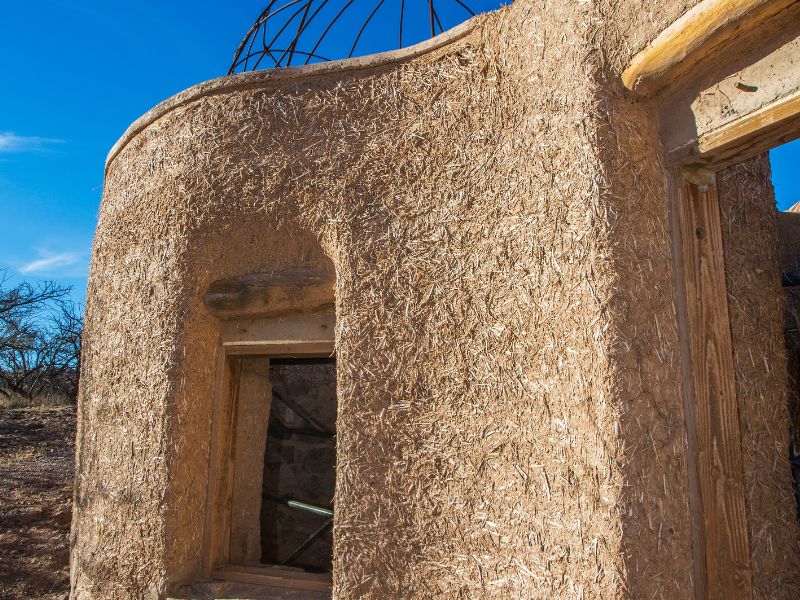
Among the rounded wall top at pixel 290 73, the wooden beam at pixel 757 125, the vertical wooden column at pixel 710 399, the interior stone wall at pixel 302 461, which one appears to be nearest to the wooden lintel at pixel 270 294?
the rounded wall top at pixel 290 73

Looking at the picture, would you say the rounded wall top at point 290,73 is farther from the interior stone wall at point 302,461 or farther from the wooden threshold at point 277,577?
the interior stone wall at point 302,461

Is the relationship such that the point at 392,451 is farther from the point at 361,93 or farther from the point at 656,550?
the point at 361,93

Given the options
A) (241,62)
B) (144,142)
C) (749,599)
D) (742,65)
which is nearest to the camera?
(742,65)

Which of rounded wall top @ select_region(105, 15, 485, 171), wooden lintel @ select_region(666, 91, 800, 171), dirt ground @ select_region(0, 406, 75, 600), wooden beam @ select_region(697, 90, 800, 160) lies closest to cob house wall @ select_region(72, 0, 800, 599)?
rounded wall top @ select_region(105, 15, 485, 171)

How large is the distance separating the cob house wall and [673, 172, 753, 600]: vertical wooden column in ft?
0.25

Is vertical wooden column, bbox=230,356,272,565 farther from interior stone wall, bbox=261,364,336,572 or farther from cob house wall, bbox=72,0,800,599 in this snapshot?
interior stone wall, bbox=261,364,336,572

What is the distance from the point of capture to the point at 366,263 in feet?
10.6

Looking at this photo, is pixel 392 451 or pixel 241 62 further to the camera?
pixel 241 62

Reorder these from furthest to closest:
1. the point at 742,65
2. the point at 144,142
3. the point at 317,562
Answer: the point at 317,562 → the point at 144,142 → the point at 742,65

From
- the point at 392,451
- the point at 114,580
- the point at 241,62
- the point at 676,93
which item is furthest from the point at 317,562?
the point at 676,93

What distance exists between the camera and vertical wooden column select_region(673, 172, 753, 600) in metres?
2.36

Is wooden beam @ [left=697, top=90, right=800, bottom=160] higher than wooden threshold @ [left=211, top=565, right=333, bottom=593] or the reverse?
higher

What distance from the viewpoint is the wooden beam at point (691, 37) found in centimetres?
203

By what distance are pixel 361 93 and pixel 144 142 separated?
1612mm
